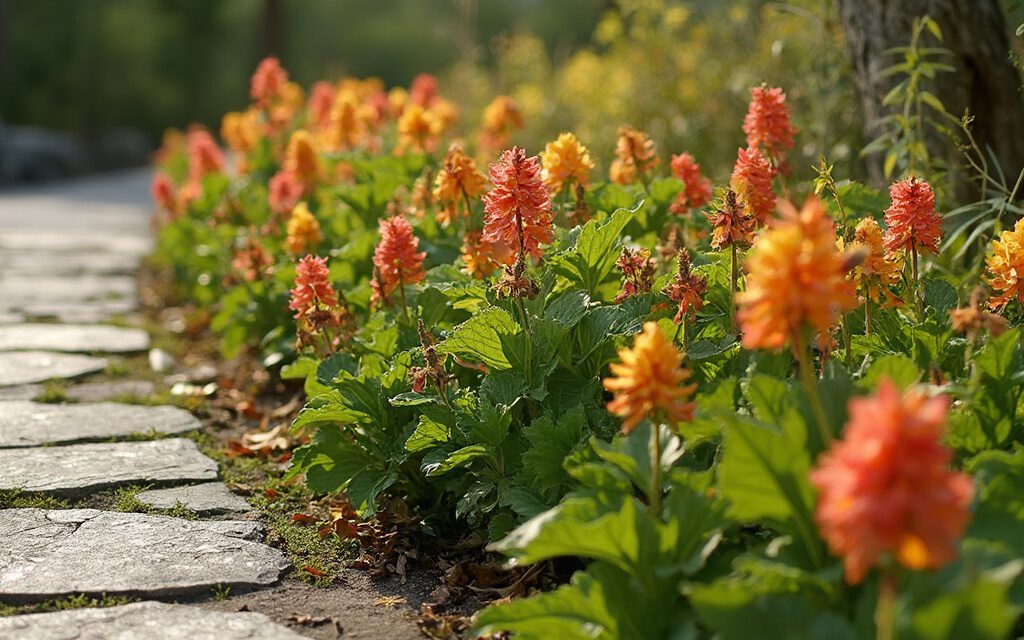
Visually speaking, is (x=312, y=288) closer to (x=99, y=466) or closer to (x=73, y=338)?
(x=99, y=466)

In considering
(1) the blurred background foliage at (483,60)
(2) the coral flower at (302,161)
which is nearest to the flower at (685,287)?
(1) the blurred background foliage at (483,60)

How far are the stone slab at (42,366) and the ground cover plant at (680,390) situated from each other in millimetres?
713

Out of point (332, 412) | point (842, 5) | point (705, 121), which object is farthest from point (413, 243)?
point (705, 121)

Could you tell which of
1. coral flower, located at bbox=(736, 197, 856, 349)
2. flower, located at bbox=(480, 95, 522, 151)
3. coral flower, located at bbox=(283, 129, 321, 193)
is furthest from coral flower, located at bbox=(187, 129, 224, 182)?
coral flower, located at bbox=(736, 197, 856, 349)

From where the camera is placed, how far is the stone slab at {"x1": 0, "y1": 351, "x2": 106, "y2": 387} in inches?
191

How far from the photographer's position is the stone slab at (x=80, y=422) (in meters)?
4.03

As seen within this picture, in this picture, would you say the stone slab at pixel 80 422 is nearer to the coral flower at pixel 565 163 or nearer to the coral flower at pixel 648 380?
the coral flower at pixel 565 163

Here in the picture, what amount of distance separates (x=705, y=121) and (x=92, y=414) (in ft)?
15.1

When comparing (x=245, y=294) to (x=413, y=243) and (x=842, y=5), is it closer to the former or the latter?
(x=413, y=243)

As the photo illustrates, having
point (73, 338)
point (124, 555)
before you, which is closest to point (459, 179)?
point (124, 555)

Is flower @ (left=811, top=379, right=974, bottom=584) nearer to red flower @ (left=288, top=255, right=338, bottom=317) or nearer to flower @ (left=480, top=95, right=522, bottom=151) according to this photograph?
red flower @ (left=288, top=255, right=338, bottom=317)

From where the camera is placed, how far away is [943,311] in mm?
3199

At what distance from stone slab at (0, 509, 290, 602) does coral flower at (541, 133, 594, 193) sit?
1534 mm

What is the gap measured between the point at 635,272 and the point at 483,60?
9.66 meters
